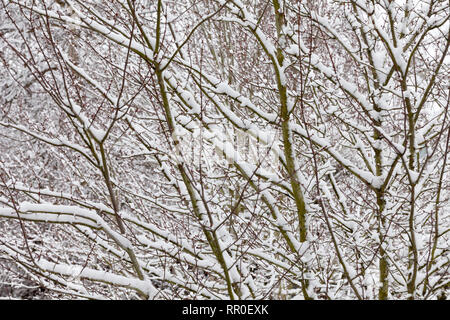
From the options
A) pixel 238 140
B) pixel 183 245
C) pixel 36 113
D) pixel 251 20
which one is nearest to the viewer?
pixel 183 245

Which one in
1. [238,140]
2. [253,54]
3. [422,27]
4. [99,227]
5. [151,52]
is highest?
[253,54]

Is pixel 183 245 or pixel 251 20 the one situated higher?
pixel 251 20

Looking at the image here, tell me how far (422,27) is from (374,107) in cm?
78

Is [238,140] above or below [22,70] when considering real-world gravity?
below

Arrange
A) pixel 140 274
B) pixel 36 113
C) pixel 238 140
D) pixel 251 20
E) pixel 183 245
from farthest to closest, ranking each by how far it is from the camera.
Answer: pixel 36 113 → pixel 238 140 → pixel 251 20 → pixel 183 245 → pixel 140 274

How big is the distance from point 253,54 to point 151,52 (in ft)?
10.7

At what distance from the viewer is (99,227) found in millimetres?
2484
